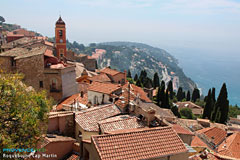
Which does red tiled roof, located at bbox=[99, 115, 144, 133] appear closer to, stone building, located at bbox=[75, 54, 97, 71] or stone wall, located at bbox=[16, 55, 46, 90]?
stone wall, located at bbox=[16, 55, 46, 90]

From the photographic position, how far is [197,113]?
5031 cm

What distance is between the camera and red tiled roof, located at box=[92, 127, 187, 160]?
8312mm

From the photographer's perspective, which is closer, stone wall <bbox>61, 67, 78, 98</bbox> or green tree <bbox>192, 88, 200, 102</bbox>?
stone wall <bbox>61, 67, 78, 98</bbox>

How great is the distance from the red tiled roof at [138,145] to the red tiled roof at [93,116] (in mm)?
4214

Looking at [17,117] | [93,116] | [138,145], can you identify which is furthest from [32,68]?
[138,145]

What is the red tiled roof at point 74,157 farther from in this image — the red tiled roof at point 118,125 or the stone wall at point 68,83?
the stone wall at point 68,83

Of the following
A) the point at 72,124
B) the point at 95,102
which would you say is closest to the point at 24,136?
the point at 72,124

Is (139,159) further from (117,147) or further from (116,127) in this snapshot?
(116,127)

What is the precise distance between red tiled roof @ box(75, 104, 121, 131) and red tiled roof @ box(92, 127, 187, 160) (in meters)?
4.21

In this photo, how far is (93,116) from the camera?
14359mm

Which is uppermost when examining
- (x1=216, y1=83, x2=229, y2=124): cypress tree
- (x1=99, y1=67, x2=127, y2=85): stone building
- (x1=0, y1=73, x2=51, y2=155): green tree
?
(x1=0, y1=73, x2=51, y2=155): green tree

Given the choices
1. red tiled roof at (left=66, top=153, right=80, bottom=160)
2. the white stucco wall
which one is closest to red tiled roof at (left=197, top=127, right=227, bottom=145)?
the white stucco wall

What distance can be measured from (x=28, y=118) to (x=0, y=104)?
1.31 metres

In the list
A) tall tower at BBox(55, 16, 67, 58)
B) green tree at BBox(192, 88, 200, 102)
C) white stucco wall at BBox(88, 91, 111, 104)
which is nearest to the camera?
white stucco wall at BBox(88, 91, 111, 104)
